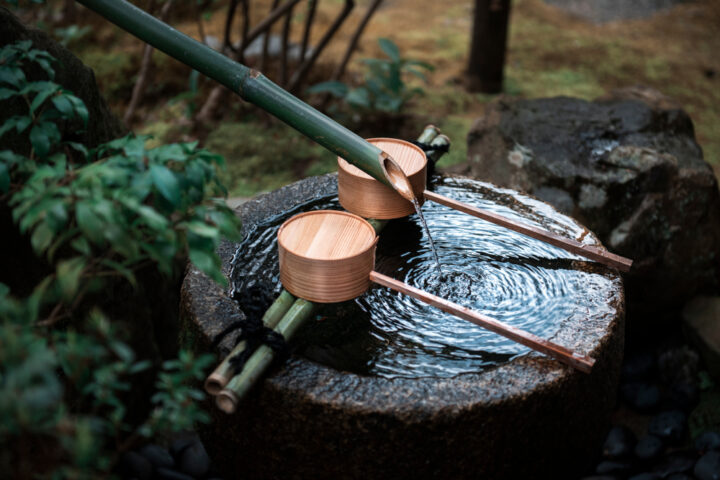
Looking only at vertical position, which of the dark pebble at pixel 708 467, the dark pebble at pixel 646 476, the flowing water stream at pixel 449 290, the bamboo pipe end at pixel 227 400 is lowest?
the dark pebble at pixel 646 476

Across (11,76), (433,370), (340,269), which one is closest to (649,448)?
(433,370)

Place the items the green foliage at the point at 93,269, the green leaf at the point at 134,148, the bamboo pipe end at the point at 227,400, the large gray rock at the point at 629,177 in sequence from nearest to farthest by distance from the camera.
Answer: the green foliage at the point at 93,269
the green leaf at the point at 134,148
the bamboo pipe end at the point at 227,400
the large gray rock at the point at 629,177

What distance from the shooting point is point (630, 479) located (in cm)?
299

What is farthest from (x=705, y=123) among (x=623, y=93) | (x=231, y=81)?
(x=231, y=81)

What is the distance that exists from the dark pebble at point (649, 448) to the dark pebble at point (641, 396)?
1.03 ft

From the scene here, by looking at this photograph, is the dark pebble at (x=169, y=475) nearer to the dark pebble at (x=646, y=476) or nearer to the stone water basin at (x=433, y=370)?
the stone water basin at (x=433, y=370)

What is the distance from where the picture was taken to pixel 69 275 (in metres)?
1.26

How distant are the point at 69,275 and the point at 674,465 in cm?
292

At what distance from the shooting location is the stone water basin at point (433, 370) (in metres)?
1.80

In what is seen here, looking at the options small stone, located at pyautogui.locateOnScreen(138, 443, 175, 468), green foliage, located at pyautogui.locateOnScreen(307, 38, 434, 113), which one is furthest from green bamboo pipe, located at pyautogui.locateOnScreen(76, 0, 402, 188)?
green foliage, located at pyautogui.locateOnScreen(307, 38, 434, 113)

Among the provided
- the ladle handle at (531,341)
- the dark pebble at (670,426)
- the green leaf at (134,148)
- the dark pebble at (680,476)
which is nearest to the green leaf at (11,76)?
the green leaf at (134,148)

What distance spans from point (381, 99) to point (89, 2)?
3620 mm

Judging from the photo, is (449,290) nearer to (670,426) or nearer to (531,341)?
(531,341)

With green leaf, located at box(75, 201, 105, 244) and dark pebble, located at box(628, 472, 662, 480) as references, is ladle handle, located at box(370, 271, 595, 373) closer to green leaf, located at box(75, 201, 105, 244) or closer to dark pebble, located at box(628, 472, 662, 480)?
green leaf, located at box(75, 201, 105, 244)
